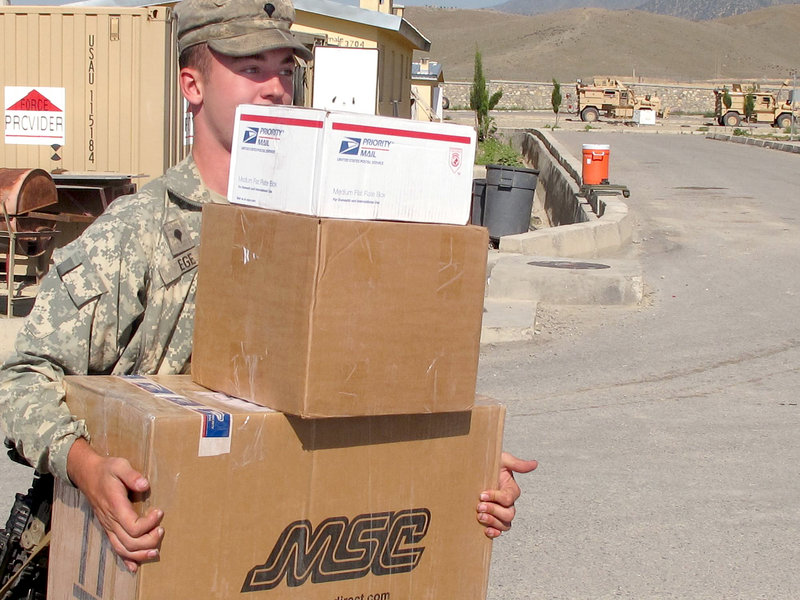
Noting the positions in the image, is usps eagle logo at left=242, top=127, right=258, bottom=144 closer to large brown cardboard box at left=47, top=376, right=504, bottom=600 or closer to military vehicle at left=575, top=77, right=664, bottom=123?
large brown cardboard box at left=47, top=376, right=504, bottom=600

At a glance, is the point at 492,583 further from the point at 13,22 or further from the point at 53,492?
the point at 13,22

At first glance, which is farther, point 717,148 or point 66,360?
point 717,148

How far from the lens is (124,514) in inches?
69.0

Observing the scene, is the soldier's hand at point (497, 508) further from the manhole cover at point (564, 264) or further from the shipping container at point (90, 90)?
the shipping container at point (90, 90)

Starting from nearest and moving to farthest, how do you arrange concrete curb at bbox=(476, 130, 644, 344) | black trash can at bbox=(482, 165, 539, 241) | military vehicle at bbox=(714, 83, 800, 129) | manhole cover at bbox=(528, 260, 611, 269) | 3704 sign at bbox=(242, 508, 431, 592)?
3704 sign at bbox=(242, 508, 431, 592)
concrete curb at bbox=(476, 130, 644, 344)
manhole cover at bbox=(528, 260, 611, 269)
black trash can at bbox=(482, 165, 539, 241)
military vehicle at bbox=(714, 83, 800, 129)

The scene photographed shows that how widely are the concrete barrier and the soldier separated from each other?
31.3ft

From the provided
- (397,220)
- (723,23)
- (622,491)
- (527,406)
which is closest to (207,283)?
(397,220)

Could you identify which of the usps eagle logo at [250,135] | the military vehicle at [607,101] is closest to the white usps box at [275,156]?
the usps eagle logo at [250,135]

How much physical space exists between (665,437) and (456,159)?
14.9 ft

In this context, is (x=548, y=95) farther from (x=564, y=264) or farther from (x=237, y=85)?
(x=237, y=85)

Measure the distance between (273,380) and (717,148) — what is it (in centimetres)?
3475

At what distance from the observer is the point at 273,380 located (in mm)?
1864

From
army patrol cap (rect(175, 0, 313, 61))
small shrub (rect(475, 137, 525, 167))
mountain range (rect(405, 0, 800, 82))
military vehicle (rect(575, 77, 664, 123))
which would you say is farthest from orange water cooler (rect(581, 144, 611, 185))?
mountain range (rect(405, 0, 800, 82))

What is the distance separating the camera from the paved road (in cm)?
438
